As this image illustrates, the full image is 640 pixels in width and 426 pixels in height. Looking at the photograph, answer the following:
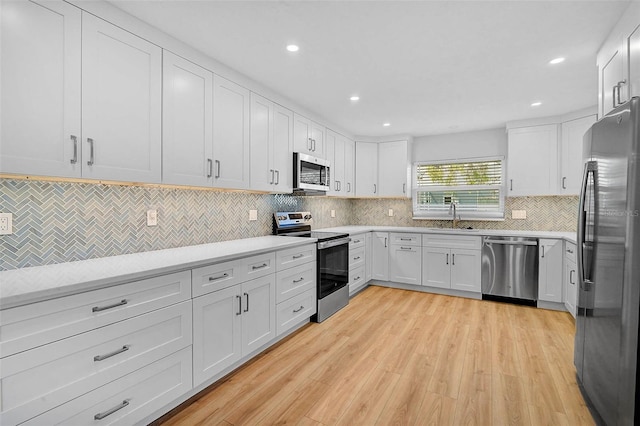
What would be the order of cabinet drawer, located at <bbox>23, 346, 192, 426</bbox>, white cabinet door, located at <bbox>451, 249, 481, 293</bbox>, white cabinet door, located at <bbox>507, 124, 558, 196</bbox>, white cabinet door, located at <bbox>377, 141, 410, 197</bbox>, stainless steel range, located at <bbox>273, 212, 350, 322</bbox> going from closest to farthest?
cabinet drawer, located at <bbox>23, 346, 192, 426</bbox>
stainless steel range, located at <bbox>273, 212, 350, 322</bbox>
white cabinet door, located at <bbox>507, 124, 558, 196</bbox>
white cabinet door, located at <bbox>451, 249, 481, 293</bbox>
white cabinet door, located at <bbox>377, 141, 410, 197</bbox>

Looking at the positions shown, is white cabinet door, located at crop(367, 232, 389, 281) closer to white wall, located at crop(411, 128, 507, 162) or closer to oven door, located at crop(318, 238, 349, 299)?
oven door, located at crop(318, 238, 349, 299)

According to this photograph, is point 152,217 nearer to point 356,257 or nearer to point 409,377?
point 409,377

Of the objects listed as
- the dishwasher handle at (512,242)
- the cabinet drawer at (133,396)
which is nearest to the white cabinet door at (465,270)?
the dishwasher handle at (512,242)

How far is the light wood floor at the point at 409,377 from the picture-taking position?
6.13 ft

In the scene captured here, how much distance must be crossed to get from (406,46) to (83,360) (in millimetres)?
2745

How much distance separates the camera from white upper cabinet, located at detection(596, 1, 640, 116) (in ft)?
5.88

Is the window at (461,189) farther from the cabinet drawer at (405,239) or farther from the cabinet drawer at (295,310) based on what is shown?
the cabinet drawer at (295,310)

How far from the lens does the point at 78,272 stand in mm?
1604

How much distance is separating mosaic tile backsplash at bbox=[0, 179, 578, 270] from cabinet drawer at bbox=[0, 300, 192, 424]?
0.71 m

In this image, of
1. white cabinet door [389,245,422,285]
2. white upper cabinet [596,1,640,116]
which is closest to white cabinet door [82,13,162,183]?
white upper cabinet [596,1,640,116]

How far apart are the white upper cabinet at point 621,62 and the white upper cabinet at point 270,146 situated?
8.87ft

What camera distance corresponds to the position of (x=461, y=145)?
494 centimetres

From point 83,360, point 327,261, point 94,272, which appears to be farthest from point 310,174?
point 83,360

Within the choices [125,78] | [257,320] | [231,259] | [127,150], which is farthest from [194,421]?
[125,78]
